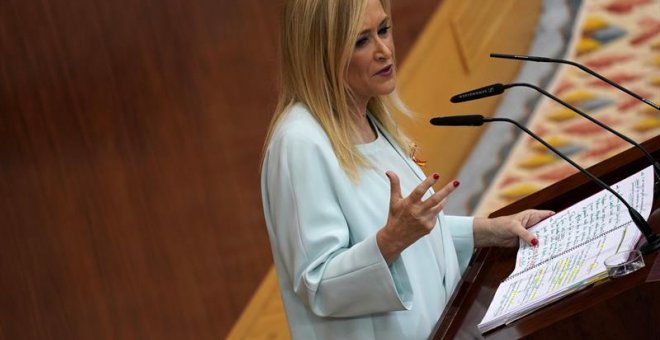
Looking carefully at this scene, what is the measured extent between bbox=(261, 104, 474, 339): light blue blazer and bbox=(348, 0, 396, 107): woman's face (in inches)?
4.0

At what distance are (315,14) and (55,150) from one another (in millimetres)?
1196

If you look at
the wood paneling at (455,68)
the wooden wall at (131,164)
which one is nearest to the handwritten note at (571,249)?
the wooden wall at (131,164)

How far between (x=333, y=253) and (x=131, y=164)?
4.43ft

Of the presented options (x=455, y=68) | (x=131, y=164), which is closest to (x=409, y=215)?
(x=131, y=164)

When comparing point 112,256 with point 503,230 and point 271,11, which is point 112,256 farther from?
point 503,230

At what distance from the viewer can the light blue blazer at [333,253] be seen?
1557 mm

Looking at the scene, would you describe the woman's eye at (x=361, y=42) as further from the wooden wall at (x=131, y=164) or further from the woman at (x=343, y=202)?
the wooden wall at (x=131, y=164)

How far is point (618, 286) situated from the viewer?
1.24 m

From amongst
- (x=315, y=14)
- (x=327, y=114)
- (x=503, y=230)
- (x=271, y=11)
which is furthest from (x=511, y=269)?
(x=271, y=11)

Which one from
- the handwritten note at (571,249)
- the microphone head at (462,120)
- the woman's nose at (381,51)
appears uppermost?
the woman's nose at (381,51)

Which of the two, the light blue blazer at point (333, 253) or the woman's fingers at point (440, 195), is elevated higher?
the woman's fingers at point (440, 195)

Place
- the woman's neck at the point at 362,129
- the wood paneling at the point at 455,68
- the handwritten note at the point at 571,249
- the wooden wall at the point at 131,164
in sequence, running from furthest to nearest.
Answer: the wood paneling at the point at 455,68, the wooden wall at the point at 131,164, the woman's neck at the point at 362,129, the handwritten note at the point at 571,249

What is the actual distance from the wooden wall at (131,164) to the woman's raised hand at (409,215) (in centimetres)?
136

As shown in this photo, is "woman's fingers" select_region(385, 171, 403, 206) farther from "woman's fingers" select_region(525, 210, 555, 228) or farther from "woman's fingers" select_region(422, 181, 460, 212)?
"woman's fingers" select_region(525, 210, 555, 228)
